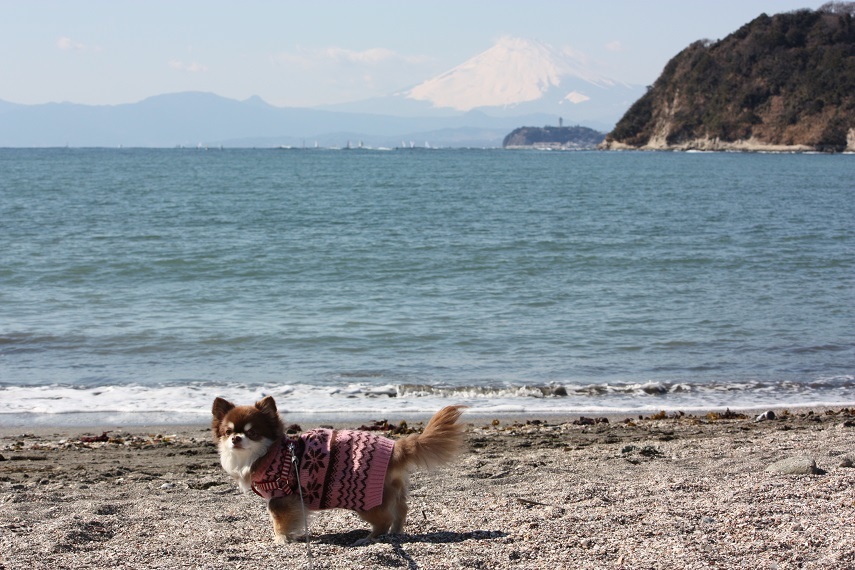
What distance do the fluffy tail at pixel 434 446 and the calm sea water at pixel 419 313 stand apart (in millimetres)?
4966

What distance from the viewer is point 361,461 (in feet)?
17.3

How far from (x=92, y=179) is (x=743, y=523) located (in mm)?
64914

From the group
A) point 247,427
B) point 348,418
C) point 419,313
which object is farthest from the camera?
point 419,313

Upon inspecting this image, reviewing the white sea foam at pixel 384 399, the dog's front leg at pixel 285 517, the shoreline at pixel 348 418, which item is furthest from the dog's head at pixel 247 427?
the white sea foam at pixel 384 399

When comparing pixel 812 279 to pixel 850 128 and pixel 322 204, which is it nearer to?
pixel 322 204

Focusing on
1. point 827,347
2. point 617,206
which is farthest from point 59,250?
point 617,206

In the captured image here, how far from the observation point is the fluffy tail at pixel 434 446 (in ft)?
17.5

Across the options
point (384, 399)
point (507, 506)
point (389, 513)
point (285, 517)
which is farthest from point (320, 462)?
point (384, 399)

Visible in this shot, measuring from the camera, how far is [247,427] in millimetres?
5195

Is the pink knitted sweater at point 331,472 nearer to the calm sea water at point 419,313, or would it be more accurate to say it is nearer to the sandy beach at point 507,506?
the sandy beach at point 507,506

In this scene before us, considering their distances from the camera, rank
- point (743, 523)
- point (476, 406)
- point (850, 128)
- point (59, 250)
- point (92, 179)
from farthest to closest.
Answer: point (850, 128)
point (92, 179)
point (59, 250)
point (476, 406)
point (743, 523)

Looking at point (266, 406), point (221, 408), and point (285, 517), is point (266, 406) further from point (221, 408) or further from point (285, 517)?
point (285, 517)

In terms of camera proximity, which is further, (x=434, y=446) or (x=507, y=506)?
(x=507, y=506)

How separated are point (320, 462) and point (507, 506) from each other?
1373 mm
